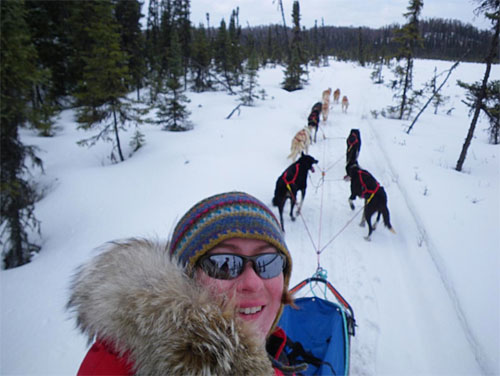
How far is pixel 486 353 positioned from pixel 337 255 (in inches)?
93.9

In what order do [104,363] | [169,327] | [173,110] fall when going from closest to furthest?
[169,327] < [104,363] < [173,110]

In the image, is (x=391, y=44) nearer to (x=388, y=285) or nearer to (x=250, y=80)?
(x=250, y=80)

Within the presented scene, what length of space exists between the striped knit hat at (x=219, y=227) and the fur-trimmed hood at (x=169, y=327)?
0.38 metres

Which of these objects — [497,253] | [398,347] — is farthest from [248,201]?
[497,253]

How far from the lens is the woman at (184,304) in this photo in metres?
0.79

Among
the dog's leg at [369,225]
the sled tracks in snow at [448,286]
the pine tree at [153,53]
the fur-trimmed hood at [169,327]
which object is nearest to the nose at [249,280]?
the fur-trimmed hood at [169,327]

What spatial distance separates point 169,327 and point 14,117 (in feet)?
28.8

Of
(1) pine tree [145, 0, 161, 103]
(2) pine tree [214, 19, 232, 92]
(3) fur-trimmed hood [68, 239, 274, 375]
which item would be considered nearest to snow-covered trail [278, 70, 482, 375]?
(3) fur-trimmed hood [68, 239, 274, 375]

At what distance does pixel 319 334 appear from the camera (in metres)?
2.84

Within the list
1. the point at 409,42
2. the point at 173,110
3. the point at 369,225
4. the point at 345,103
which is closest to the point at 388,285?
the point at 369,225

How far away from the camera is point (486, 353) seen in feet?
9.71

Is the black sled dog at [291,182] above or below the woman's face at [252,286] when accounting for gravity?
below

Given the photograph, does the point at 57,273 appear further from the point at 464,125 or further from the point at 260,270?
the point at 464,125

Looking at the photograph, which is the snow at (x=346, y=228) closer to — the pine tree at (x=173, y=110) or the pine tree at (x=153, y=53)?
the pine tree at (x=173, y=110)
